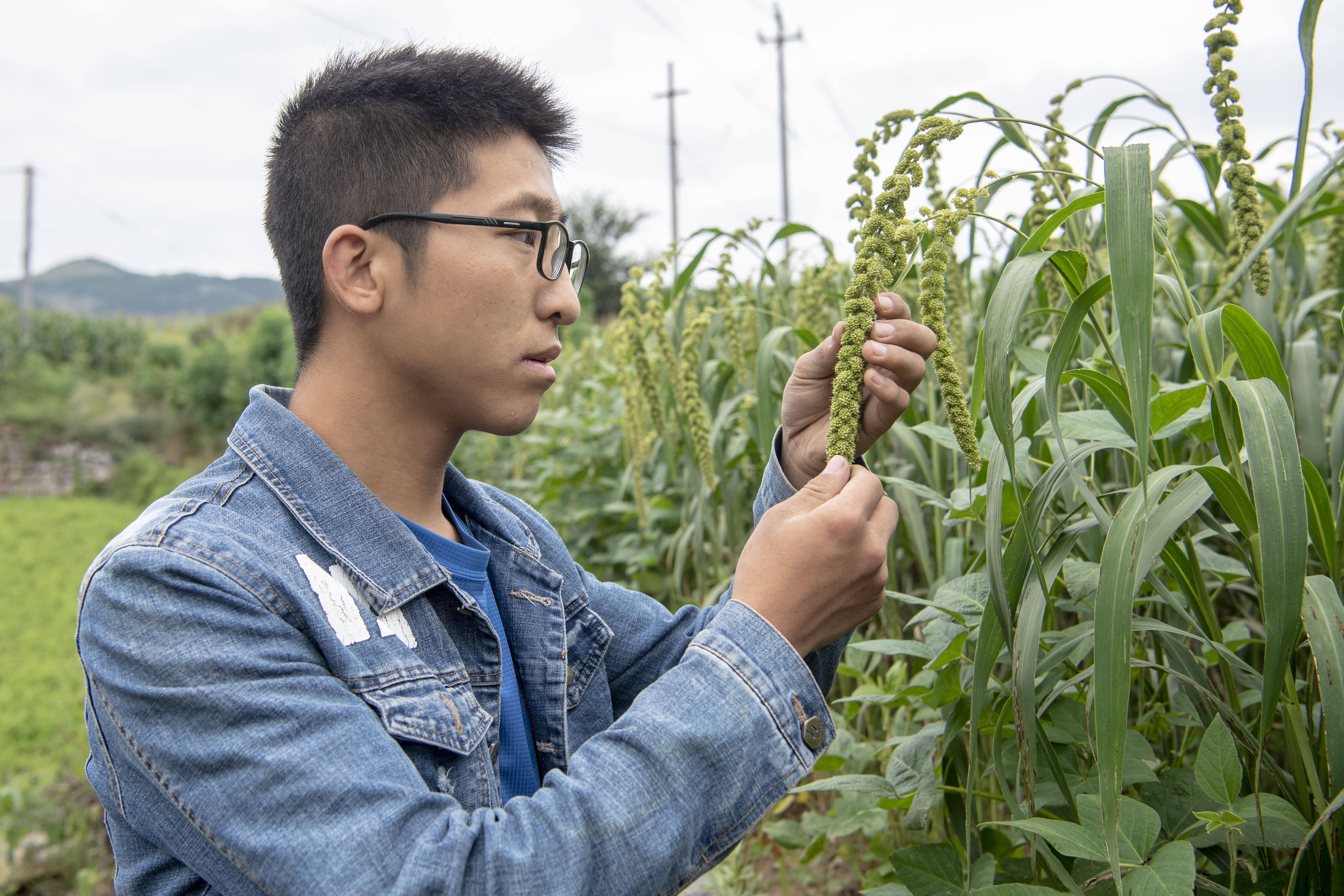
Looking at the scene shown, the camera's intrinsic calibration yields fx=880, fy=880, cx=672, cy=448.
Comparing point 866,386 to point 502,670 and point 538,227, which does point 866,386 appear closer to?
point 538,227

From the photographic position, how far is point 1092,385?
1.04m

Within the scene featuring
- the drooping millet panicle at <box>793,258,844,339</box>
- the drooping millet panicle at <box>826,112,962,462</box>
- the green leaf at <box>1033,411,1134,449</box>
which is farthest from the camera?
the drooping millet panicle at <box>793,258,844,339</box>

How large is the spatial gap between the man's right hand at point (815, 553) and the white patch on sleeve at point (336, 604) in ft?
1.33

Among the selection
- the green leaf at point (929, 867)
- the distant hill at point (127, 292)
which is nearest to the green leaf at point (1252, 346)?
the green leaf at point (929, 867)

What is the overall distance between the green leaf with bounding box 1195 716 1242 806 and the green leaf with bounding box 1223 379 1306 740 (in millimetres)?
84

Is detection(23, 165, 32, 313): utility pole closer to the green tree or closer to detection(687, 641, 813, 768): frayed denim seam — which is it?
the green tree

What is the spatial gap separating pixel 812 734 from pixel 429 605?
1.54 ft

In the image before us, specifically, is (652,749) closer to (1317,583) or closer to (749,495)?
Result: (1317,583)

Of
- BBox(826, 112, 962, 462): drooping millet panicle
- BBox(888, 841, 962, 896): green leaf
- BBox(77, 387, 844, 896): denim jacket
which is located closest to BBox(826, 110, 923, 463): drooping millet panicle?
BBox(826, 112, 962, 462): drooping millet panicle

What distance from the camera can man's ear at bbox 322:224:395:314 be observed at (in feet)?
3.55

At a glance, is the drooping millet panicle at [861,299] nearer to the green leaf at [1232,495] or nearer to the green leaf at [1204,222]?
the green leaf at [1232,495]

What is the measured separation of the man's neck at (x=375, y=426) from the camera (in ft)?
3.65

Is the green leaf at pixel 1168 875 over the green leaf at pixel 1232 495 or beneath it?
beneath

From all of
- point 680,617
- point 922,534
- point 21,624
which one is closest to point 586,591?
point 680,617
